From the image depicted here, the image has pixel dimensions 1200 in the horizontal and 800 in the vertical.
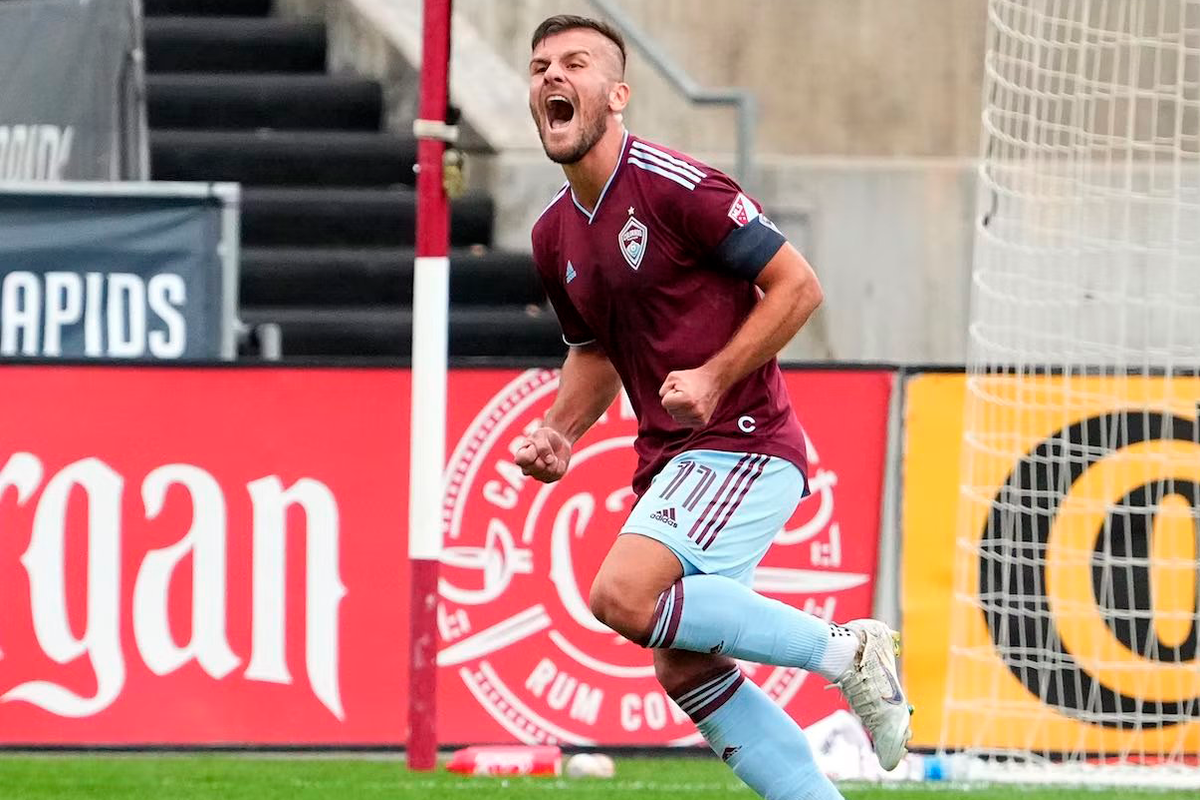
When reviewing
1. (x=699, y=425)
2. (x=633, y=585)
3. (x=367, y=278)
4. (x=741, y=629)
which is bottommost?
(x=741, y=629)

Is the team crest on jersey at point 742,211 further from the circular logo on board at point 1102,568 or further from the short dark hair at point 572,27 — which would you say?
the circular logo on board at point 1102,568

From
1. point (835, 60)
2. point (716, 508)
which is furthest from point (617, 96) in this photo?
point (835, 60)

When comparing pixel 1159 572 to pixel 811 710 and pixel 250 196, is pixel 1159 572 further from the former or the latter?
pixel 250 196

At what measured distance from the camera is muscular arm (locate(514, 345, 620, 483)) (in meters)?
5.96

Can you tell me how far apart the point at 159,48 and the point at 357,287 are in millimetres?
2268

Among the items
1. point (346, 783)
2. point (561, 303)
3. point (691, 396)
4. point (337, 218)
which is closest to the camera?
point (691, 396)

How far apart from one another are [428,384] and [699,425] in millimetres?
2679

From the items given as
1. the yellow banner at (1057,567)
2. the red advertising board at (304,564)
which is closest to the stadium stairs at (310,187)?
the red advertising board at (304,564)

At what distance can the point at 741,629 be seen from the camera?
5680 millimetres

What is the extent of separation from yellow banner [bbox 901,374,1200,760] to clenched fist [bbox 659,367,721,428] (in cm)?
355

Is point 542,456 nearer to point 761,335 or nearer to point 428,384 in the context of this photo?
point 761,335

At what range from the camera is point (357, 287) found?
506 inches

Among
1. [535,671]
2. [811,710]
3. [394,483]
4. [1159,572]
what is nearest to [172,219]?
[394,483]

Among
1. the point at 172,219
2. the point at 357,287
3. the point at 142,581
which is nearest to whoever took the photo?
the point at 142,581
